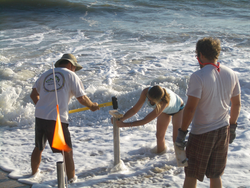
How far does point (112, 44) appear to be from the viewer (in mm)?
12578

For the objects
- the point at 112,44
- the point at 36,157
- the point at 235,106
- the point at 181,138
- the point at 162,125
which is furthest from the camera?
the point at 112,44

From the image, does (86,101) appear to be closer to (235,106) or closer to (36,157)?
(36,157)

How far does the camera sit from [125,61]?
33.1 ft

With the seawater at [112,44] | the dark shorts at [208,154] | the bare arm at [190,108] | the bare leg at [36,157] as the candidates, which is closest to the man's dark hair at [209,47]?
the bare arm at [190,108]

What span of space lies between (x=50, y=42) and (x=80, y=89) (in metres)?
10.8

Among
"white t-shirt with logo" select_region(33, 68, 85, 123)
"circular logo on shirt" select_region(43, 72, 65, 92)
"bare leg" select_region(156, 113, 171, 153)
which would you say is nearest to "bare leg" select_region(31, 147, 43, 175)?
"white t-shirt with logo" select_region(33, 68, 85, 123)

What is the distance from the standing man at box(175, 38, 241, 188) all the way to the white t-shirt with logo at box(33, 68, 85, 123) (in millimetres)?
1325

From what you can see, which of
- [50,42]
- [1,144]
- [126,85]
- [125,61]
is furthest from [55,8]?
[1,144]

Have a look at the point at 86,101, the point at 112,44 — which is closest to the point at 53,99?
the point at 86,101

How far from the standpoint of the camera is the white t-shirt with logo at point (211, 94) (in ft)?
7.07

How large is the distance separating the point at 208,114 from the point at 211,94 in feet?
0.65

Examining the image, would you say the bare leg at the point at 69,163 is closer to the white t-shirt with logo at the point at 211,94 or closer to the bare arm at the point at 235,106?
the white t-shirt with logo at the point at 211,94

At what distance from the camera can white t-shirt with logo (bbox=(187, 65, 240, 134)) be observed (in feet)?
7.07

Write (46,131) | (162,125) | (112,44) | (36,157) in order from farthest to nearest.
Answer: (112,44) < (162,125) < (36,157) < (46,131)
